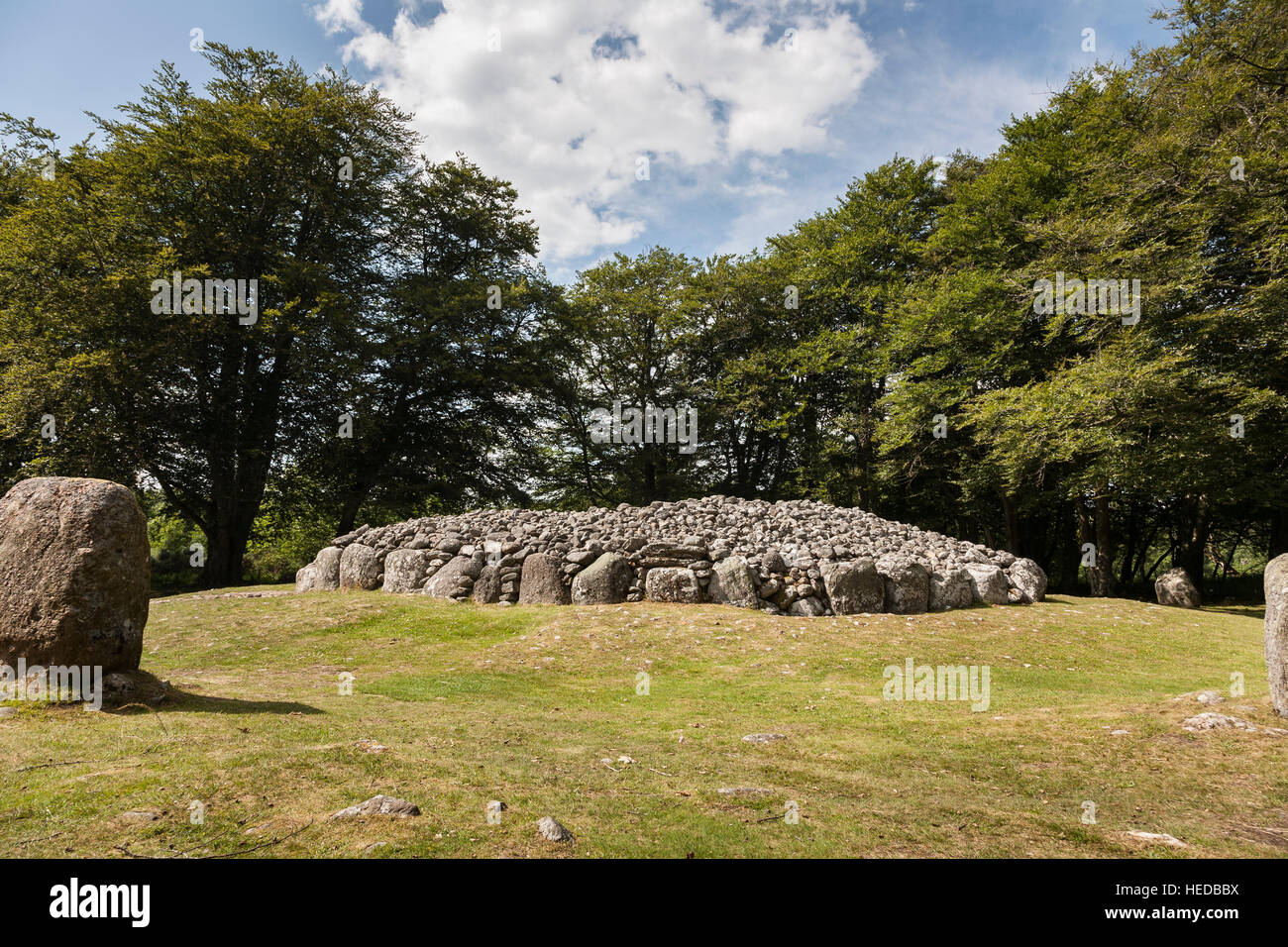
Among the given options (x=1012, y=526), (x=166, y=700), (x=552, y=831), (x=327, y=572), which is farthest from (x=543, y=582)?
(x=1012, y=526)

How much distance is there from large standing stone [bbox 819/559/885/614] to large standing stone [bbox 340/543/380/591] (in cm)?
1175

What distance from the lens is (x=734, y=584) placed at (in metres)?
15.3

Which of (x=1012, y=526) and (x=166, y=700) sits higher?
(x=1012, y=526)

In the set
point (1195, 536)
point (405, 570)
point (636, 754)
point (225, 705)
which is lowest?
point (636, 754)

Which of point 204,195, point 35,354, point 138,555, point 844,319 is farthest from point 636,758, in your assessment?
point 844,319

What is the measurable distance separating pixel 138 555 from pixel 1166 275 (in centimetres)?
2659

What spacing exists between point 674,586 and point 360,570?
860 centimetres

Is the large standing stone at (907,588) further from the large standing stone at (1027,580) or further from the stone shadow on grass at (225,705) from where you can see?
the stone shadow on grass at (225,705)

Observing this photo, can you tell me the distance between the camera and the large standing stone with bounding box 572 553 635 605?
1530 centimetres

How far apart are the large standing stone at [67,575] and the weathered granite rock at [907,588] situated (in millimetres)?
14378

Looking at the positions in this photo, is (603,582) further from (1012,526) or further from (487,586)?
(1012,526)

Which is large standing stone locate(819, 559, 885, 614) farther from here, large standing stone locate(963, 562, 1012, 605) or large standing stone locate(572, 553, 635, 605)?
large standing stone locate(572, 553, 635, 605)

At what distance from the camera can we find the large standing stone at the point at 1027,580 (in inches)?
683
